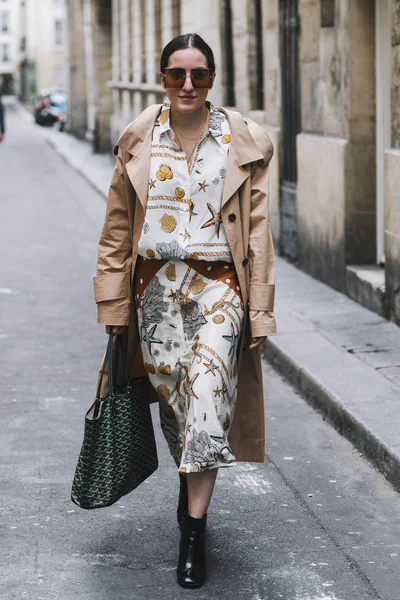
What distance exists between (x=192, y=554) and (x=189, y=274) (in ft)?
3.18

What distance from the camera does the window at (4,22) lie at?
4815 inches

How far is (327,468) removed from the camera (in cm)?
575

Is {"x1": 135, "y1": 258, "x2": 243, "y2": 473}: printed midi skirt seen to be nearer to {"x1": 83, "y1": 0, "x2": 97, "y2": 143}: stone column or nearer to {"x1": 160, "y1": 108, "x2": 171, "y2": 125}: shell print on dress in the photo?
{"x1": 160, "y1": 108, "x2": 171, "y2": 125}: shell print on dress

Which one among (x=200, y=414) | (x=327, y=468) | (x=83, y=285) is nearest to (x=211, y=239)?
(x=200, y=414)

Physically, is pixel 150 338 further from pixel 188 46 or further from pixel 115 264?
pixel 188 46

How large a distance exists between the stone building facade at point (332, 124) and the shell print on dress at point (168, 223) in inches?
172

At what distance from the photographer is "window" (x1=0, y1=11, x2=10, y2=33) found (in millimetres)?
122312

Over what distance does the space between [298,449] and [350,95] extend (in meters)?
4.48

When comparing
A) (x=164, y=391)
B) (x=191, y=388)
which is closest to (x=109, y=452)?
(x=164, y=391)

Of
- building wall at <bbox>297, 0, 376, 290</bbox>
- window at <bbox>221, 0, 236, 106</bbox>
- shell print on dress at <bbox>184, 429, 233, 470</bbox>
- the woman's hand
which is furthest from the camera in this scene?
window at <bbox>221, 0, 236, 106</bbox>

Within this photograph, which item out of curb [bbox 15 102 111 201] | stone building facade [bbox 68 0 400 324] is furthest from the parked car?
stone building facade [bbox 68 0 400 324]

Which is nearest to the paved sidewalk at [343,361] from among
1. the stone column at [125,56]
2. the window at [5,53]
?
the stone column at [125,56]

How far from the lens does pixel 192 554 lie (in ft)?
14.1

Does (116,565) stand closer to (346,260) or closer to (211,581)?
(211,581)
